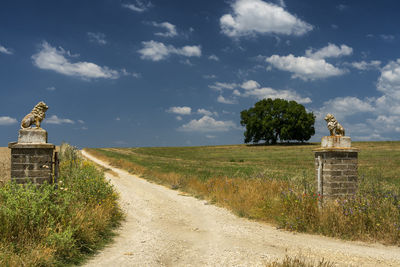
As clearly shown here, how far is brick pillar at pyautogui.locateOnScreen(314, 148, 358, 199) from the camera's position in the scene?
8781 millimetres

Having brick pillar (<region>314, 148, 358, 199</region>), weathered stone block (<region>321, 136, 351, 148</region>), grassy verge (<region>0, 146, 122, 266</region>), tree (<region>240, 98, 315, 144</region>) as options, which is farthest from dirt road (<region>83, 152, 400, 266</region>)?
tree (<region>240, 98, 315, 144</region>)

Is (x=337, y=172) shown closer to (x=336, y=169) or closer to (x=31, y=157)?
(x=336, y=169)

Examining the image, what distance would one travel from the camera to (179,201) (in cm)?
1270

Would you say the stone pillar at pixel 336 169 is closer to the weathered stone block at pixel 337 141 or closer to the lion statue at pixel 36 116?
the weathered stone block at pixel 337 141

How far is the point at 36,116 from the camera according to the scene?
320 inches

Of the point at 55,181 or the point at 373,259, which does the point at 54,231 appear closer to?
the point at 55,181

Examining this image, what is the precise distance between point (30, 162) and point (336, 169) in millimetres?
8667

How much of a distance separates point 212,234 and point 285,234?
2.01m

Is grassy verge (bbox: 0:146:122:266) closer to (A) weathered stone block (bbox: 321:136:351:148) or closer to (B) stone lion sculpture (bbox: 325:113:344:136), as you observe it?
(A) weathered stone block (bbox: 321:136:351:148)

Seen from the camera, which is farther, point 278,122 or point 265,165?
point 278,122

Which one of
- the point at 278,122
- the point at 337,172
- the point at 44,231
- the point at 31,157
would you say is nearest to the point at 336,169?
the point at 337,172

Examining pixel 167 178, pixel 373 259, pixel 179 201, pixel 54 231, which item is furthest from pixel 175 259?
pixel 167 178

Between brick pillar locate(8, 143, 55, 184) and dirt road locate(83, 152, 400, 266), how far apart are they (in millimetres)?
2662

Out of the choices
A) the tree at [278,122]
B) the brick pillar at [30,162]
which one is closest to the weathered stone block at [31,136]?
the brick pillar at [30,162]
